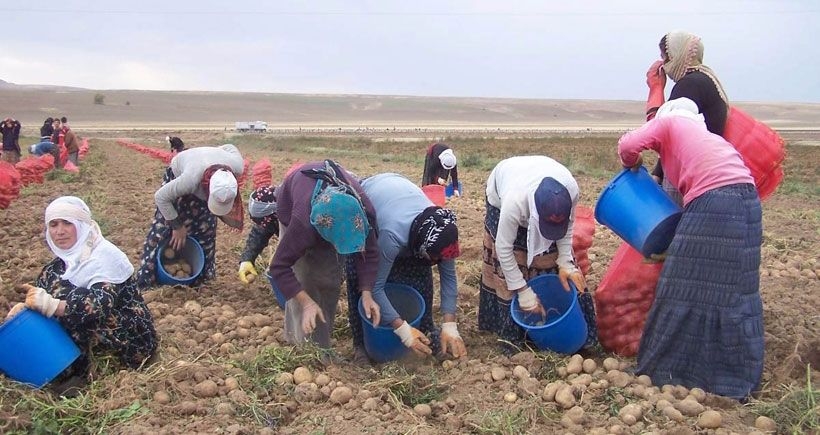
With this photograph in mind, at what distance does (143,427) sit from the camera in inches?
105

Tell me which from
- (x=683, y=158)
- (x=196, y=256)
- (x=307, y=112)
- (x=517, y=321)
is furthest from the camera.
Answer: (x=307, y=112)

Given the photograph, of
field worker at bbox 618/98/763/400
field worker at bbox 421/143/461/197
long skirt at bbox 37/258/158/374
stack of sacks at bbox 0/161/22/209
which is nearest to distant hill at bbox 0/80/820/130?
stack of sacks at bbox 0/161/22/209

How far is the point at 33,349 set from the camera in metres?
2.98

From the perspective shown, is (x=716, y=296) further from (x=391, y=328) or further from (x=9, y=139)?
(x=9, y=139)

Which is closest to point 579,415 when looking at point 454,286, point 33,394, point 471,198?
point 454,286

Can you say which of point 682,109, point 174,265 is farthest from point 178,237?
point 682,109

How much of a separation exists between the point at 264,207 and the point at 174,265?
1.13m

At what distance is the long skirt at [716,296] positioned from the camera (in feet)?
9.85

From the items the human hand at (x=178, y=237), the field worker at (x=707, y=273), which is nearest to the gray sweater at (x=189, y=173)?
the human hand at (x=178, y=237)

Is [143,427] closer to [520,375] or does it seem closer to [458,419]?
[458,419]

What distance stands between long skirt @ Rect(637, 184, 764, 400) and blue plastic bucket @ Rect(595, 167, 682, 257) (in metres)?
0.11

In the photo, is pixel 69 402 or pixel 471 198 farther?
pixel 471 198

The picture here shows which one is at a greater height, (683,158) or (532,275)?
(683,158)

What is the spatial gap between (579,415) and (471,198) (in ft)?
22.4
